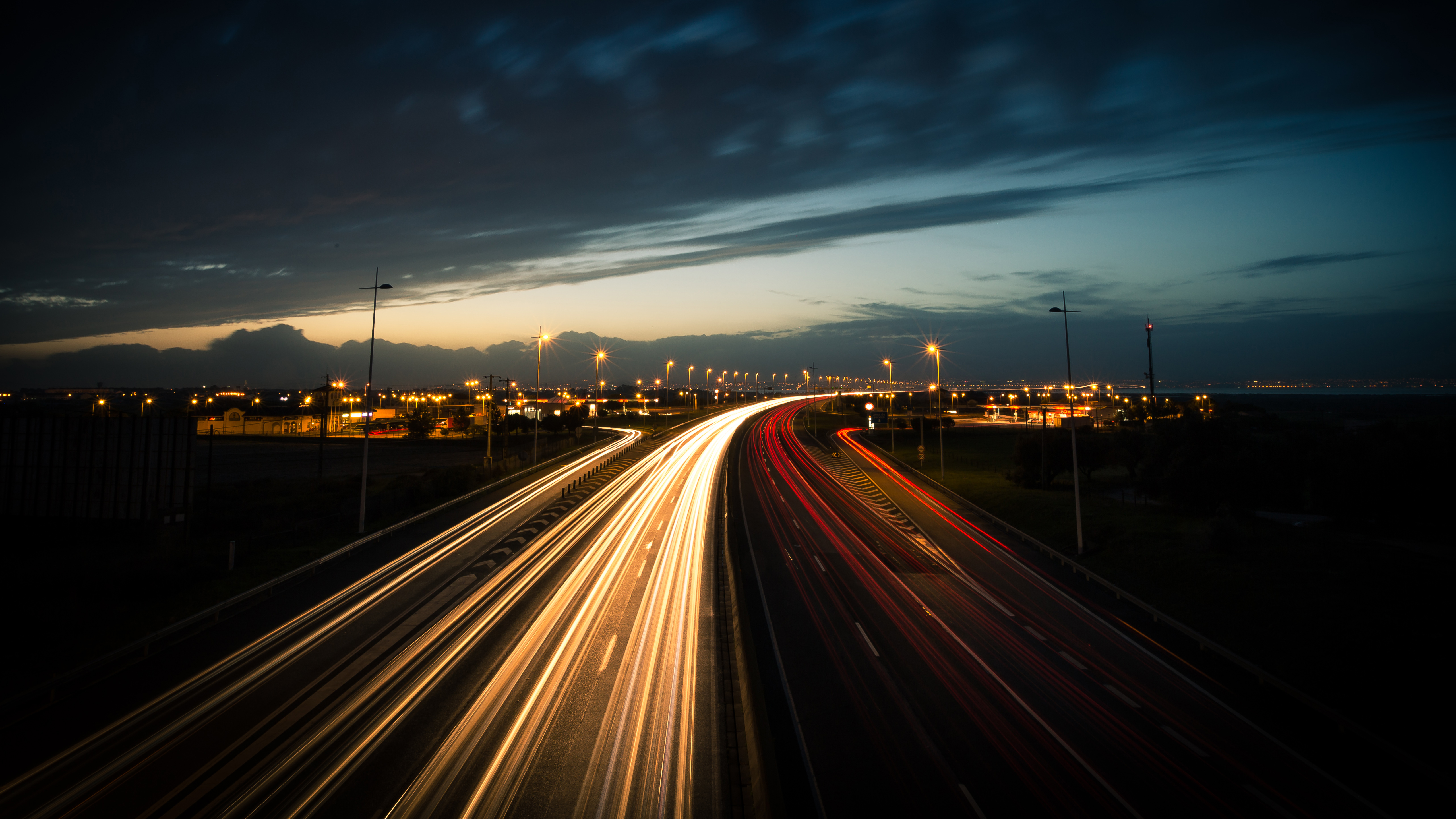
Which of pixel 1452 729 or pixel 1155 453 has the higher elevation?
pixel 1155 453

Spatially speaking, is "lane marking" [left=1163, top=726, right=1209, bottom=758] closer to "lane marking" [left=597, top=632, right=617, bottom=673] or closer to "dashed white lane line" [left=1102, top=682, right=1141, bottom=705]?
"dashed white lane line" [left=1102, top=682, right=1141, bottom=705]

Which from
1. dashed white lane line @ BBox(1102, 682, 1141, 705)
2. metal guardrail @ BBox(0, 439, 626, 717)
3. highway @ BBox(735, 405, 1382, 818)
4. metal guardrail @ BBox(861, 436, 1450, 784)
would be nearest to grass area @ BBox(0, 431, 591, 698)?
metal guardrail @ BBox(0, 439, 626, 717)

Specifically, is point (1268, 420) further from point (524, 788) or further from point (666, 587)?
point (524, 788)

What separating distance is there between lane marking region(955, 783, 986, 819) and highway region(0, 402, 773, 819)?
4036mm

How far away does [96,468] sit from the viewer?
27.6 metres

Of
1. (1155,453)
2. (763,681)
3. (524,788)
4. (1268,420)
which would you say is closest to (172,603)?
(524,788)

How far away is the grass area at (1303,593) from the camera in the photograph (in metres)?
13.7

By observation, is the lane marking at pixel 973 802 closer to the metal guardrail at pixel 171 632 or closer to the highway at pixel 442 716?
the highway at pixel 442 716

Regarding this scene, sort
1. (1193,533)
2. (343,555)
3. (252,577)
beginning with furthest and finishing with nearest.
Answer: (1193,533), (343,555), (252,577)

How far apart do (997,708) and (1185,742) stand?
3.27 m

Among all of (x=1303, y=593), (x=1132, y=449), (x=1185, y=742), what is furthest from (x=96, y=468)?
(x=1132, y=449)

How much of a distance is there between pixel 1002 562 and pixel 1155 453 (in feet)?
64.4

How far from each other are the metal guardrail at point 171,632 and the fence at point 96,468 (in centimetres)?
963

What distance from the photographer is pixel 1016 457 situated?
47125 mm
